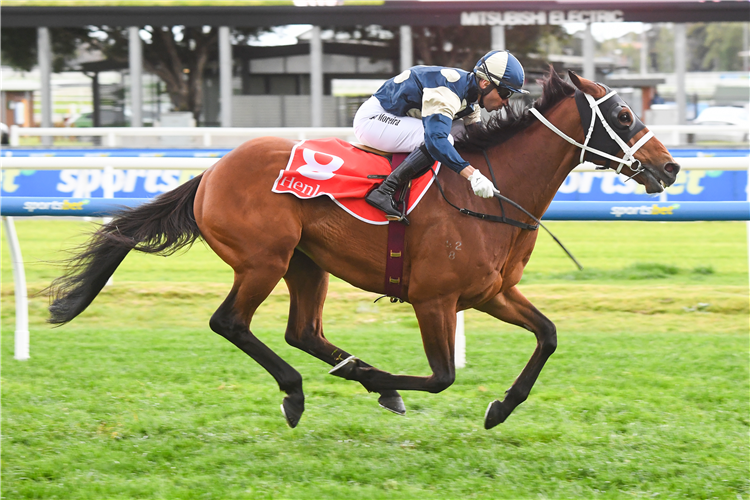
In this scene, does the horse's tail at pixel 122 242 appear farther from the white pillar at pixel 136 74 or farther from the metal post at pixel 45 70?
the metal post at pixel 45 70

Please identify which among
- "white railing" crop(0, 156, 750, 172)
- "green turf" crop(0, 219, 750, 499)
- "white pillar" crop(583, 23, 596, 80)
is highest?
"white pillar" crop(583, 23, 596, 80)

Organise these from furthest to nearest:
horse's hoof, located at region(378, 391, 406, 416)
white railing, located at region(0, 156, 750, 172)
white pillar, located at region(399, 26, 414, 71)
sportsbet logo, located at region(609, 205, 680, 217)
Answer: white pillar, located at region(399, 26, 414, 71) < white railing, located at region(0, 156, 750, 172) < sportsbet logo, located at region(609, 205, 680, 217) < horse's hoof, located at region(378, 391, 406, 416)

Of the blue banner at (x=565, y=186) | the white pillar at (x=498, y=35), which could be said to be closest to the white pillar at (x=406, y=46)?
the white pillar at (x=498, y=35)

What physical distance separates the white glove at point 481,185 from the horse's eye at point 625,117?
0.64 m

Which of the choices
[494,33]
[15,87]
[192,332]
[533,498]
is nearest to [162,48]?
[15,87]

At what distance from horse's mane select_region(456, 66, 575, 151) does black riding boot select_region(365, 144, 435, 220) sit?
283 millimetres

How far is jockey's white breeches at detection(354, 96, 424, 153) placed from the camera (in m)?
3.83

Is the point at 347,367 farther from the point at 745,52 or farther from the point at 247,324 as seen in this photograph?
the point at 745,52

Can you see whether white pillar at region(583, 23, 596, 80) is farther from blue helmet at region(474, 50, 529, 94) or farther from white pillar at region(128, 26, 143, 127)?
blue helmet at region(474, 50, 529, 94)

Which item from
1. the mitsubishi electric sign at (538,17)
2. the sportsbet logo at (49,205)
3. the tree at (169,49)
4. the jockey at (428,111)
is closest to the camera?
the jockey at (428,111)

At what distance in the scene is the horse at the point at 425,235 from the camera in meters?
3.68

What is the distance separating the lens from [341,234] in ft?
12.6

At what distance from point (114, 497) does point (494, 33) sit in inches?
623

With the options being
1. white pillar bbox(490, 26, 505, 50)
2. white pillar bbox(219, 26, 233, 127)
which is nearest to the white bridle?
white pillar bbox(490, 26, 505, 50)
